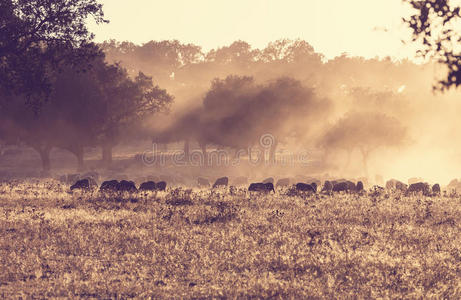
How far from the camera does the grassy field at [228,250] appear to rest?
35.6 feet

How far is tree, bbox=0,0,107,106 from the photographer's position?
870 inches

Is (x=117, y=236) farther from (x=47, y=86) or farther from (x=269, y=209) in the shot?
(x=47, y=86)

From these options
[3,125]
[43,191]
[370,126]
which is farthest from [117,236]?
[370,126]

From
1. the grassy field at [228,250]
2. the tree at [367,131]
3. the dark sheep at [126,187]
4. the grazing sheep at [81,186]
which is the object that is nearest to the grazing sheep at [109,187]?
the dark sheep at [126,187]

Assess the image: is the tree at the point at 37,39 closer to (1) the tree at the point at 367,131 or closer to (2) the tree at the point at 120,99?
(2) the tree at the point at 120,99

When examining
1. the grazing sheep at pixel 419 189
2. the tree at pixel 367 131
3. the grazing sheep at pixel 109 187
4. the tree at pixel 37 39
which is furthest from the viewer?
the tree at pixel 367 131

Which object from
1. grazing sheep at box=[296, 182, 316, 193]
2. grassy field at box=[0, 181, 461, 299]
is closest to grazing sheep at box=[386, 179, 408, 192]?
grazing sheep at box=[296, 182, 316, 193]

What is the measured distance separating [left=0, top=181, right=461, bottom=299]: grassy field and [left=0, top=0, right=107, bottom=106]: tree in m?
5.14

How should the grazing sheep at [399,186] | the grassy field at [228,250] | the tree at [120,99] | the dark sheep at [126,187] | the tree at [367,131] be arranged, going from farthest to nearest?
the tree at [367,131], the tree at [120,99], the grazing sheep at [399,186], the dark sheep at [126,187], the grassy field at [228,250]

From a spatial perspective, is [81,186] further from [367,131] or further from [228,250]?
[367,131]

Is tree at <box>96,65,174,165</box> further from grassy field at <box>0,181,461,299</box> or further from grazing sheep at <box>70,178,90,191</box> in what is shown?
grassy field at <box>0,181,461,299</box>

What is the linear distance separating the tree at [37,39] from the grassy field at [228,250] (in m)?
5.14

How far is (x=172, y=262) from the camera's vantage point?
41.6ft

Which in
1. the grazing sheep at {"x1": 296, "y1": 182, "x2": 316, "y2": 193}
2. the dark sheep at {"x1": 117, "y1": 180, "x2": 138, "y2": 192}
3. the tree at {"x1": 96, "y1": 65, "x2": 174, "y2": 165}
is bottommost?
the grazing sheep at {"x1": 296, "y1": 182, "x2": 316, "y2": 193}
